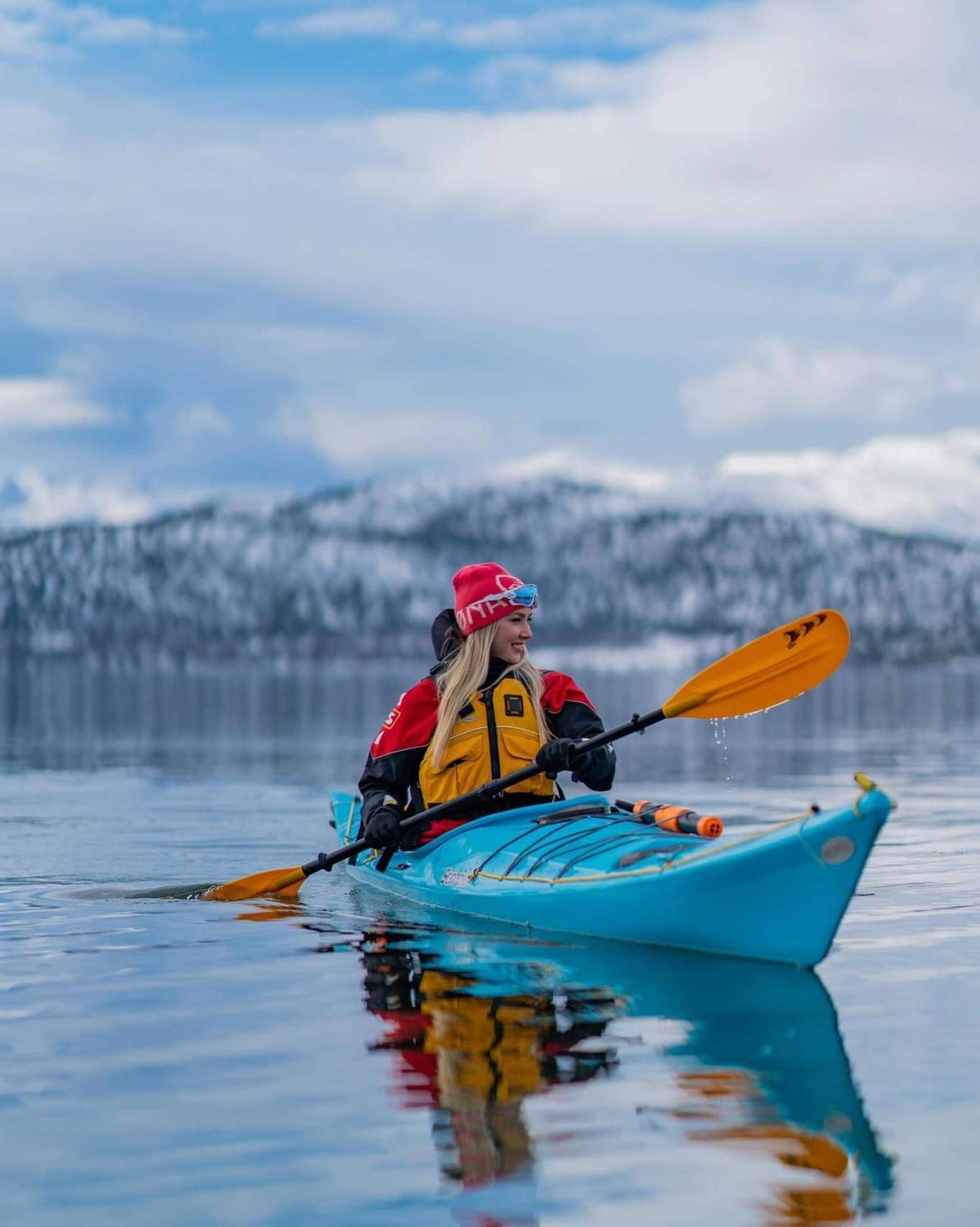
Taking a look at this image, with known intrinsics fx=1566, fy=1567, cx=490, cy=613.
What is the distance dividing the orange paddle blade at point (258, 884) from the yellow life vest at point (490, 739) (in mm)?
1437

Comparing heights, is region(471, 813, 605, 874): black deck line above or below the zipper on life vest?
below

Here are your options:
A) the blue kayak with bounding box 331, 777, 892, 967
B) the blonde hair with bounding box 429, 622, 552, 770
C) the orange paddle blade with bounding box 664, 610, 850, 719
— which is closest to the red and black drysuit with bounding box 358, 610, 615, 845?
the blonde hair with bounding box 429, 622, 552, 770

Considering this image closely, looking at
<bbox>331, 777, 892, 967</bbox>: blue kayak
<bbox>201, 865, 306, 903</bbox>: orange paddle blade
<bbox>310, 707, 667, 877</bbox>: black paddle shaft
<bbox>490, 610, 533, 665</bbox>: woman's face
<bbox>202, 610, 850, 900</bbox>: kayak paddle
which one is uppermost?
<bbox>490, 610, 533, 665</bbox>: woman's face

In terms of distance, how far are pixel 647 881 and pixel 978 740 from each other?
881 inches

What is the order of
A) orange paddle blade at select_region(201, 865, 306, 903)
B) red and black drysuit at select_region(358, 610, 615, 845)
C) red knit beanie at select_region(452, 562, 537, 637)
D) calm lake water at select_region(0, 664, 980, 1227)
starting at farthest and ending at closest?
1. orange paddle blade at select_region(201, 865, 306, 903)
2. red and black drysuit at select_region(358, 610, 615, 845)
3. red knit beanie at select_region(452, 562, 537, 637)
4. calm lake water at select_region(0, 664, 980, 1227)

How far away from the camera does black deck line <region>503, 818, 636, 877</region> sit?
8820 mm

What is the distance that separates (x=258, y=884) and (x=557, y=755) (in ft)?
8.62

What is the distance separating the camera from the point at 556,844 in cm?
886

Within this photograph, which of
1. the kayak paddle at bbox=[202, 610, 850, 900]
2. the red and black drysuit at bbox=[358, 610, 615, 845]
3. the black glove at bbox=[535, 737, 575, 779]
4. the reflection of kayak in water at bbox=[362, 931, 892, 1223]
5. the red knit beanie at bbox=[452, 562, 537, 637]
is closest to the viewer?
the reflection of kayak in water at bbox=[362, 931, 892, 1223]

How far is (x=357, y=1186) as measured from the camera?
4.73 meters

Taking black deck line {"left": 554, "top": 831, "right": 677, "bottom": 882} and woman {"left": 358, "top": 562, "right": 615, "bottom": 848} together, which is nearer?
black deck line {"left": 554, "top": 831, "right": 677, "bottom": 882}

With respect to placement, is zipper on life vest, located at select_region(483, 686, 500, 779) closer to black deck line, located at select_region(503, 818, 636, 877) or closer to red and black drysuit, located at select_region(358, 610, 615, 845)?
red and black drysuit, located at select_region(358, 610, 615, 845)

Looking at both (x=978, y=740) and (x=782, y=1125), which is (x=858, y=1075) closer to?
(x=782, y=1125)

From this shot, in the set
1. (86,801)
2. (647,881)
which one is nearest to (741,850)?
(647,881)
